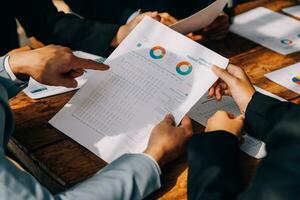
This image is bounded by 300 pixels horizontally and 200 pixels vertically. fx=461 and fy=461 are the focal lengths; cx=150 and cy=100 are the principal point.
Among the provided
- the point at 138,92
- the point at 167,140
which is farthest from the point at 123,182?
the point at 138,92

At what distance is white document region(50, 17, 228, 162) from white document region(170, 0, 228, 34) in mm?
164

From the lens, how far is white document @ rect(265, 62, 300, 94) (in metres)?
1.38

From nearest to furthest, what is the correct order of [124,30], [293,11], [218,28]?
[124,30], [218,28], [293,11]

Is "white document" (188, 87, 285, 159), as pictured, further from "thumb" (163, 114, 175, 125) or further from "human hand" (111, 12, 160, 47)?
"human hand" (111, 12, 160, 47)

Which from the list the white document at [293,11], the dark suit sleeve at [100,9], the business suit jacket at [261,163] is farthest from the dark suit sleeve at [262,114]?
A: the dark suit sleeve at [100,9]

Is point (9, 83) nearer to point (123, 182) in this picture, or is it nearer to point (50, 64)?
point (50, 64)

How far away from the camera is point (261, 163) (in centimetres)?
86

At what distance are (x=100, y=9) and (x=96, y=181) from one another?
1.21 metres

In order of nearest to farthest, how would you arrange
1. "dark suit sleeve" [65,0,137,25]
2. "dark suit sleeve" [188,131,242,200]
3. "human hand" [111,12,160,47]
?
"dark suit sleeve" [188,131,242,200], "human hand" [111,12,160,47], "dark suit sleeve" [65,0,137,25]

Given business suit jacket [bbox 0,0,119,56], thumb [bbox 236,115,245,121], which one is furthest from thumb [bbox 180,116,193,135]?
business suit jacket [bbox 0,0,119,56]

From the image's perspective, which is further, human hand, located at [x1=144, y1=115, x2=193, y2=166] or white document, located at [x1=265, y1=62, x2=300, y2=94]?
white document, located at [x1=265, y1=62, x2=300, y2=94]

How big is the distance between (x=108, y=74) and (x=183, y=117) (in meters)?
0.23

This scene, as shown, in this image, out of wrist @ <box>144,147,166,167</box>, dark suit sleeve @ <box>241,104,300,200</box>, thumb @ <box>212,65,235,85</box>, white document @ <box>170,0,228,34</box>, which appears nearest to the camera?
dark suit sleeve @ <box>241,104,300,200</box>

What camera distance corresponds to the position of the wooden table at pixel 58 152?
1035 millimetres
